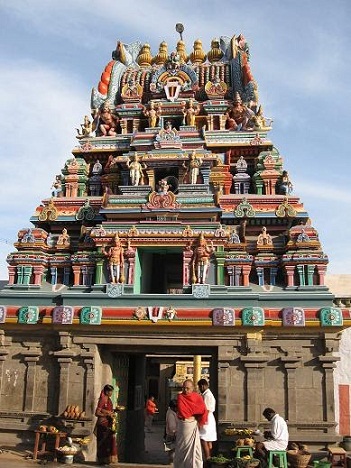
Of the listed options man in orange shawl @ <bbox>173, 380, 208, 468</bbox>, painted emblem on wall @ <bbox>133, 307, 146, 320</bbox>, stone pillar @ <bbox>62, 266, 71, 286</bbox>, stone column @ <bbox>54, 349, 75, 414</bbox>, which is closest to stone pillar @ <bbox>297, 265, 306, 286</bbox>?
painted emblem on wall @ <bbox>133, 307, 146, 320</bbox>

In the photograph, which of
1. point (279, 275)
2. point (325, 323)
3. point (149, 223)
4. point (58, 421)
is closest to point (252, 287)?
point (279, 275)

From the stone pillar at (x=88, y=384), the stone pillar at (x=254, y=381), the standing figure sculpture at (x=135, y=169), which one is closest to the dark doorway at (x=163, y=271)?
the standing figure sculpture at (x=135, y=169)

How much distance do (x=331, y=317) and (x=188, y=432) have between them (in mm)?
7218

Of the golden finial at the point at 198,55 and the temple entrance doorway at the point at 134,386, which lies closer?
the temple entrance doorway at the point at 134,386

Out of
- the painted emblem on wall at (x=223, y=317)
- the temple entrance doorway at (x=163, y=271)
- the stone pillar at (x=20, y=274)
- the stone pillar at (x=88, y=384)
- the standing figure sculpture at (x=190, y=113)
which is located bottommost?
the stone pillar at (x=88, y=384)

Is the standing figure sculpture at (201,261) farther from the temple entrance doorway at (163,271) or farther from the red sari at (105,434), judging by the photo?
the red sari at (105,434)

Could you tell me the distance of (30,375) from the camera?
15609 millimetres

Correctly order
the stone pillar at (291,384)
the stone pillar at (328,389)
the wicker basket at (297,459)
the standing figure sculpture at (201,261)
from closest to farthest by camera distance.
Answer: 1. the wicker basket at (297,459)
2. the stone pillar at (328,389)
3. the stone pillar at (291,384)
4. the standing figure sculpture at (201,261)

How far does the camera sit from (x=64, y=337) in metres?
15.4

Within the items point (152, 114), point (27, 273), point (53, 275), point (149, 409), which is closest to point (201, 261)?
point (53, 275)

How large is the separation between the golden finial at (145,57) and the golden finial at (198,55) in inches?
81.7

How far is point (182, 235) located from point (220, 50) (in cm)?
1346

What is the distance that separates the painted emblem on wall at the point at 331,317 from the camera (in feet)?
48.2

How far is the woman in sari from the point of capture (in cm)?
1330
